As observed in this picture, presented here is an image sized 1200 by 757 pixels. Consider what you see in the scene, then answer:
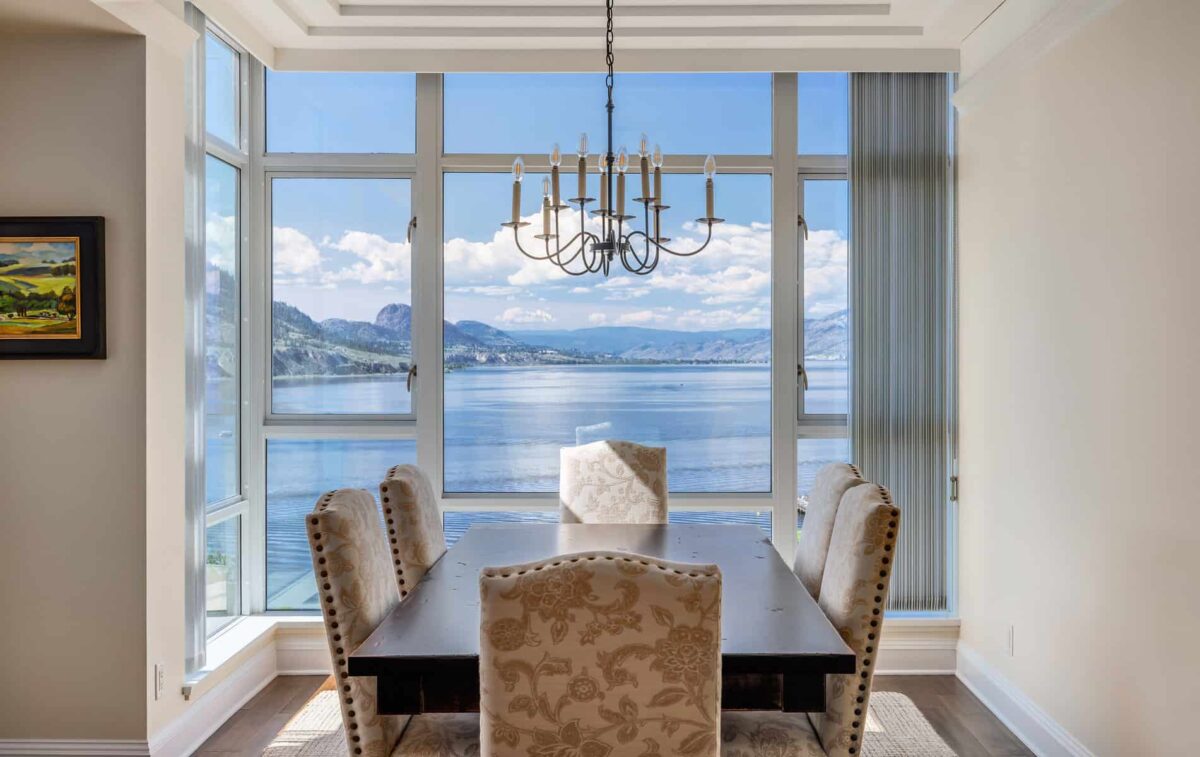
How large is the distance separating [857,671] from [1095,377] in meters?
1.36

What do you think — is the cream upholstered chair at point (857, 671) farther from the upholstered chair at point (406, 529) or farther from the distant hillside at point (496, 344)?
the distant hillside at point (496, 344)

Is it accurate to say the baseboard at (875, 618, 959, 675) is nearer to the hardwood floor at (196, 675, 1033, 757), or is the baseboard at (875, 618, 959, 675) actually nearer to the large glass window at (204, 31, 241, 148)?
the hardwood floor at (196, 675, 1033, 757)

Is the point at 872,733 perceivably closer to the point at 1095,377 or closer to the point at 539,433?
the point at 1095,377

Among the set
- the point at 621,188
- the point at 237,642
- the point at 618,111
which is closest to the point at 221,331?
the point at 237,642

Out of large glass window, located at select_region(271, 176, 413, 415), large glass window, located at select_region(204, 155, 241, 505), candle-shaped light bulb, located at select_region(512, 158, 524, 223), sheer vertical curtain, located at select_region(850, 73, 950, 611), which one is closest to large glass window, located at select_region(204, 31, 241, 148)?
large glass window, located at select_region(204, 155, 241, 505)

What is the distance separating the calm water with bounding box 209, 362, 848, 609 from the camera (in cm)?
391

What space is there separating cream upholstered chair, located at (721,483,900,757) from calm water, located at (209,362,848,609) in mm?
1852

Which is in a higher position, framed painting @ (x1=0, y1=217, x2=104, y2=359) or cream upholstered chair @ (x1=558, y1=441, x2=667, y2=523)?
framed painting @ (x1=0, y1=217, x2=104, y2=359)

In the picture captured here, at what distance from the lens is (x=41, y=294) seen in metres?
2.68

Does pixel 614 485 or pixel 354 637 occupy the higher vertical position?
pixel 614 485

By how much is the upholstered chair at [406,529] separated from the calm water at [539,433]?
4.27ft

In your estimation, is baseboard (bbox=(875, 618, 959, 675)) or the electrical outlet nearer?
the electrical outlet

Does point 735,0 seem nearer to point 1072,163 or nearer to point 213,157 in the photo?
point 1072,163

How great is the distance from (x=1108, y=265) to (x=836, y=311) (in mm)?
1442
